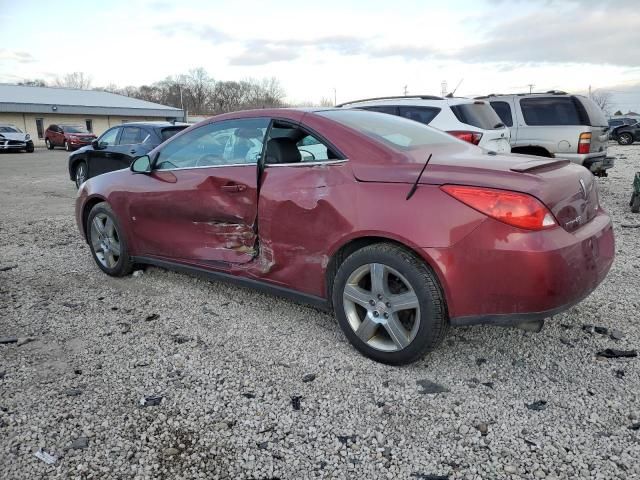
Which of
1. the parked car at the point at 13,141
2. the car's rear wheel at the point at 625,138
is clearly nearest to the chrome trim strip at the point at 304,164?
the parked car at the point at 13,141

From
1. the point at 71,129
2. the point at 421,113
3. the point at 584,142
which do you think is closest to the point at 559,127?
the point at 584,142

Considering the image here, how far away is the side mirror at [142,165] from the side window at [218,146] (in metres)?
0.09

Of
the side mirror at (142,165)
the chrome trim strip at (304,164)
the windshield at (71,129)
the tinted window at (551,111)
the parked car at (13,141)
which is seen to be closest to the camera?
the chrome trim strip at (304,164)

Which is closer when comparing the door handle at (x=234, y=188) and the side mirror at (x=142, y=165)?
the door handle at (x=234, y=188)

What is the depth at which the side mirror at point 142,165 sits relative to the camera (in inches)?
168

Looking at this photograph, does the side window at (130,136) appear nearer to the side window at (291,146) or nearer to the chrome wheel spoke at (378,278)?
the side window at (291,146)

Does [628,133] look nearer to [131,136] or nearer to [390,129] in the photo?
[131,136]

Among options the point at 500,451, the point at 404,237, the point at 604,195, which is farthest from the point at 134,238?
the point at 604,195

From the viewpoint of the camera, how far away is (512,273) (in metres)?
2.54

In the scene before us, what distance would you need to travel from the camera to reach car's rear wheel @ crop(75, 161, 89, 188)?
10334mm

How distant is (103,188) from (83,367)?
2127 mm

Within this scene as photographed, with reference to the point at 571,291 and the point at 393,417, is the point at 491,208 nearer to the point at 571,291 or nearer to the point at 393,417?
the point at 571,291

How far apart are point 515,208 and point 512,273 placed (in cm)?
33

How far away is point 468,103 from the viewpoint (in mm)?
7434
